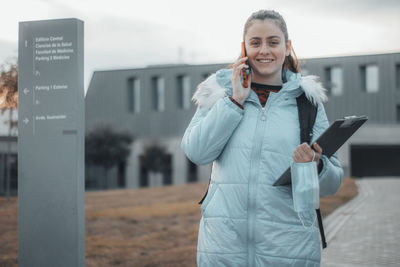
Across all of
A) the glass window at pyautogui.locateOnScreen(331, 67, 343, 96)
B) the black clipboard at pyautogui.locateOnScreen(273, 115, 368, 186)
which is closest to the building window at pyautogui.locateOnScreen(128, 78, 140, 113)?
the glass window at pyautogui.locateOnScreen(331, 67, 343, 96)

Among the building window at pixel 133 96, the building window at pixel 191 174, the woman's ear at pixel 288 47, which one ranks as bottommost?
the building window at pixel 191 174

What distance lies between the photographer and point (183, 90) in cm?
4284

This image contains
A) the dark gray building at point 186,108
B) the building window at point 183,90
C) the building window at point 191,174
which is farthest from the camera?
the building window at point 191,174

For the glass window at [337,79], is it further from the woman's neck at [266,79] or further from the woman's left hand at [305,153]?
the woman's left hand at [305,153]

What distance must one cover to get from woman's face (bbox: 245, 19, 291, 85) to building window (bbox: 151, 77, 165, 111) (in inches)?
1617

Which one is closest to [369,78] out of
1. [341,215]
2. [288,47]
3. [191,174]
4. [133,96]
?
[191,174]

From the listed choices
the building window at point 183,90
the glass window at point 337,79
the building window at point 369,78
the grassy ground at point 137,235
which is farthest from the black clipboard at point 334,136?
the building window at point 183,90

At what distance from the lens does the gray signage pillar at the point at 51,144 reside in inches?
181

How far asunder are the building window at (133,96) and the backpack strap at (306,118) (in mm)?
42199

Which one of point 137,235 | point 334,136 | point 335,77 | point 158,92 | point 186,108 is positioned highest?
point 335,77

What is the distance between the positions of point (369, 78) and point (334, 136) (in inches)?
1439

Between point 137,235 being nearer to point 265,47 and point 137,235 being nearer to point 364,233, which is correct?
point 364,233

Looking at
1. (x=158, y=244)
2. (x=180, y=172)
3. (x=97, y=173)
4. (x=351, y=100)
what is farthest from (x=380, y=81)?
(x=158, y=244)

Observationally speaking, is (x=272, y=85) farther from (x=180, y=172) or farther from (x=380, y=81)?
(x=180, y=172)
